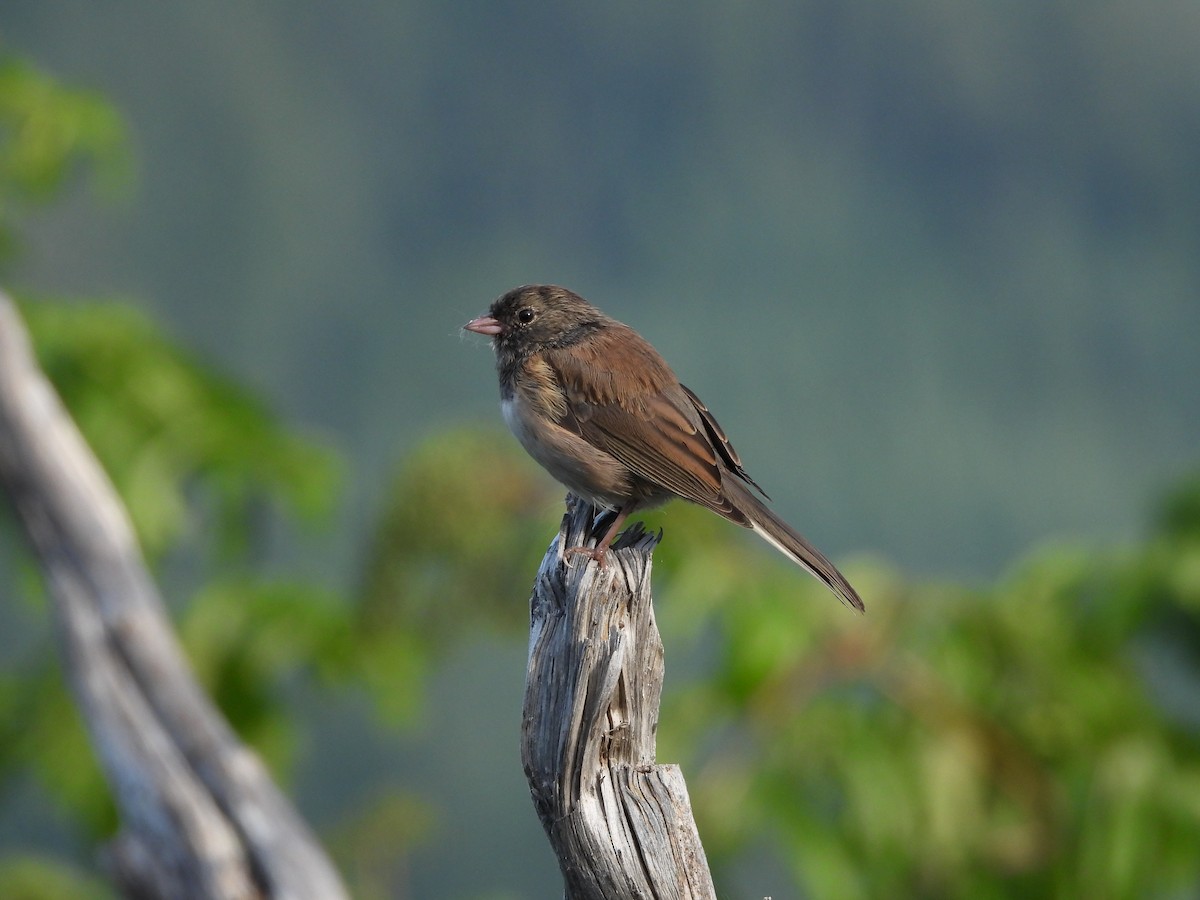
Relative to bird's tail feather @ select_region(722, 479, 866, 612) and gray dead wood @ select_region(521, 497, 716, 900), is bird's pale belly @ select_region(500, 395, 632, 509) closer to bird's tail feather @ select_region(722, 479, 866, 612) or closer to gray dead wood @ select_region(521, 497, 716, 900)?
bird's tail feather @ select_region(722, 479, 866, 612)

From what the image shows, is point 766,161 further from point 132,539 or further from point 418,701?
point 132,539

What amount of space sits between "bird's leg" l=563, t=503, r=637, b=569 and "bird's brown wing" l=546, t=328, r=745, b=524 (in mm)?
121

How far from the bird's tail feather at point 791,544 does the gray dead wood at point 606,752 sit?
0.54m

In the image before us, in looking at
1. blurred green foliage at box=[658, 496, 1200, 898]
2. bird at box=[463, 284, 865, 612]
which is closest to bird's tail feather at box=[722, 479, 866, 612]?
bird at box=[463, 284, 865, 612]

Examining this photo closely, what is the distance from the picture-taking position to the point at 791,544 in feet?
9.80

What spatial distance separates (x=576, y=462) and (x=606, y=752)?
899mm

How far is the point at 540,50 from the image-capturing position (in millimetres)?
8844

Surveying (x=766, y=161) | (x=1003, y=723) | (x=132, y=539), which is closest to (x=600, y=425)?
(x=132, y=539)

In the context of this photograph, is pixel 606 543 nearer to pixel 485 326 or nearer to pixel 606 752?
pixel 606 752

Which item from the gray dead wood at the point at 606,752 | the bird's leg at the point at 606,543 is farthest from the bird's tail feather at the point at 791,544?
the gray dead wood at the point at 606,752

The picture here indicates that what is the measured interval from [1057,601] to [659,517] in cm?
150

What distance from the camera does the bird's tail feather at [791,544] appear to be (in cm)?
289

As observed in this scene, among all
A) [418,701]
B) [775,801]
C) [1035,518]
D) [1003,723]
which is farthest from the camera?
[1035,518]

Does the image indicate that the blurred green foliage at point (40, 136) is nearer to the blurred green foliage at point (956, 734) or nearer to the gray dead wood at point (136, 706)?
the gray dead wood at point (136, 706)
